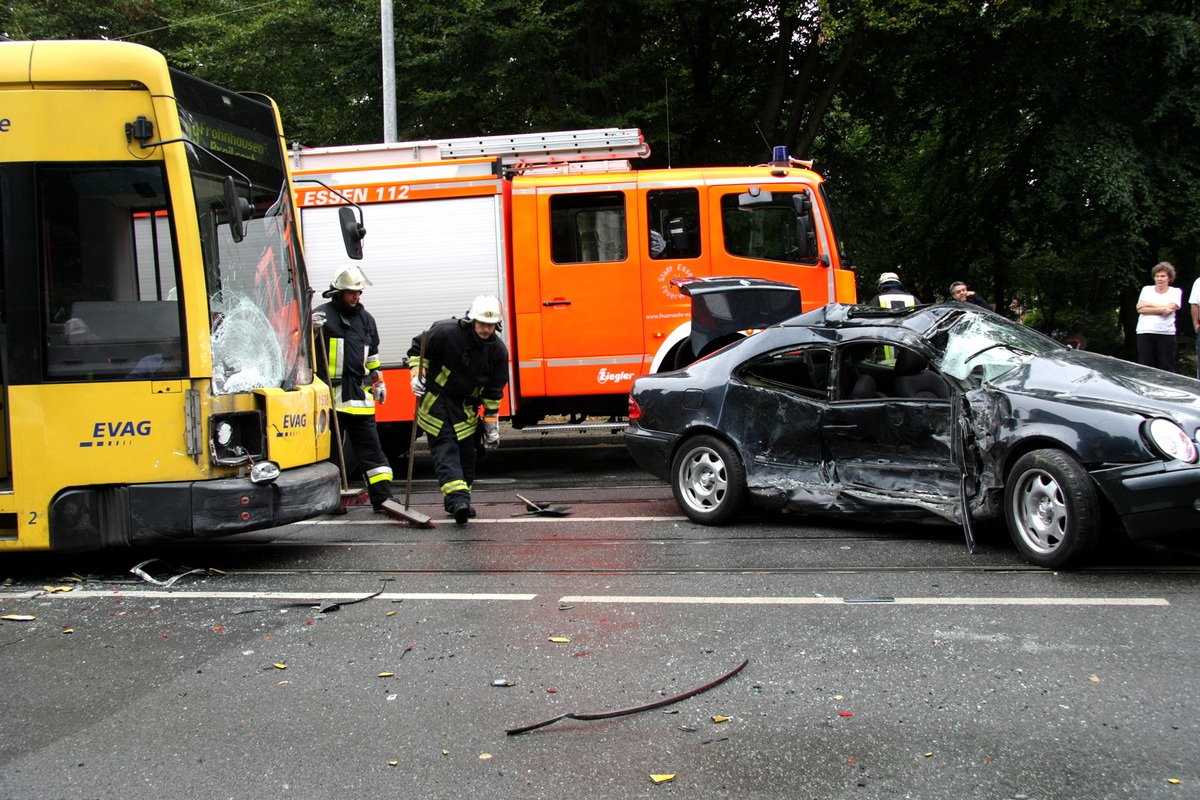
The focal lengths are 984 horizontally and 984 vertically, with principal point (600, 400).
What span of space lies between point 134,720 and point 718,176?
7.46 meters

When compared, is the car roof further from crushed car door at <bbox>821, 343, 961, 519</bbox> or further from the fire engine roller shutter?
the fire engine roller shutter

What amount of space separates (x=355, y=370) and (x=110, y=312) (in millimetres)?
2259

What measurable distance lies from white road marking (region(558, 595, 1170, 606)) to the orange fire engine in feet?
15.2

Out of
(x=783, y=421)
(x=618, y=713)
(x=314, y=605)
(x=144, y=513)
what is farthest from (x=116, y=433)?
(x=783, y=421)

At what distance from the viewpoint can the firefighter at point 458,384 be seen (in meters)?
7.46

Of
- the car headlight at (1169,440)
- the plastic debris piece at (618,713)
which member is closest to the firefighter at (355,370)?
the plastic debris piece at (618,713)

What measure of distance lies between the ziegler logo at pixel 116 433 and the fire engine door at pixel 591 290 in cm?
459

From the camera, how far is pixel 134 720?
3898 millimetres

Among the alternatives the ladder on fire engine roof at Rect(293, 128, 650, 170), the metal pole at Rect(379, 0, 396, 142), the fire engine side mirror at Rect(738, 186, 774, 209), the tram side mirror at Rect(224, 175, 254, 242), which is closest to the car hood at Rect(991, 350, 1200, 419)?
the fire engine side mirror at Rect(738, 186, 774, 209)

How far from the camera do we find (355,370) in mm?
7910

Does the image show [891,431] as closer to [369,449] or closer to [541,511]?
[541,511]

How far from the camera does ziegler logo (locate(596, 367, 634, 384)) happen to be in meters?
9.85

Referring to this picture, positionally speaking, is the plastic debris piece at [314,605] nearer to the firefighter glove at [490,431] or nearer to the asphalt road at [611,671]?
the asphalt road at [611,671]

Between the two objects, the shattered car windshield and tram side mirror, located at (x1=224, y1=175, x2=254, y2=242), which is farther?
tram side mirror, located at (x1=224, y1=175, x2=254, y2=242)
